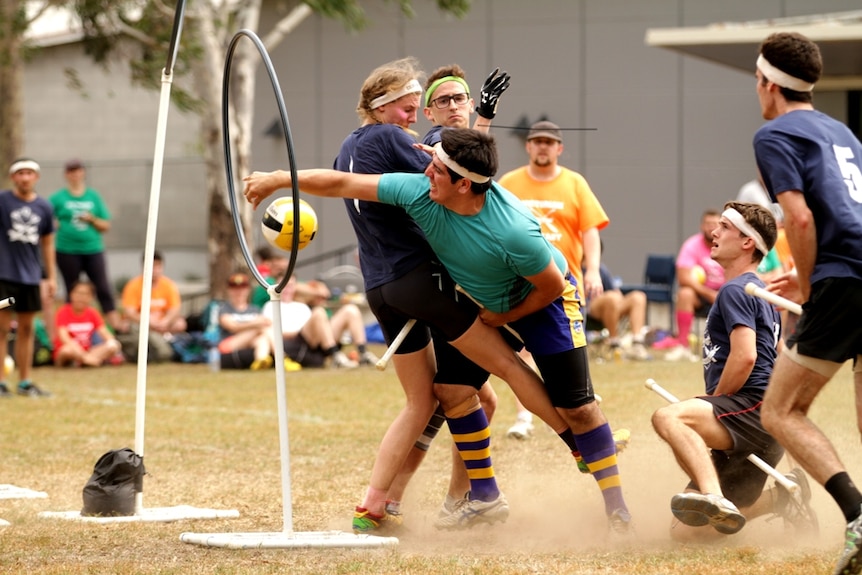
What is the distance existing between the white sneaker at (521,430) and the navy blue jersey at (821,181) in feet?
14.9

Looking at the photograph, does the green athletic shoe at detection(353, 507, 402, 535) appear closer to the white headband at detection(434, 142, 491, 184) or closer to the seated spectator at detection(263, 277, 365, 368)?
the white headband at detection(434, 142, 491, 184)

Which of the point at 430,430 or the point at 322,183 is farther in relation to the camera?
the point at 430,430

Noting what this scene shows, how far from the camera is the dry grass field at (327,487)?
5336mm

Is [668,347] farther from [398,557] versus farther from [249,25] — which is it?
[398,557]

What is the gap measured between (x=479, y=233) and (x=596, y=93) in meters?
20.2

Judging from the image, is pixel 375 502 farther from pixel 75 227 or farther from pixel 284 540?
pixel 75 227

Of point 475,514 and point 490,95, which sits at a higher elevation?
point 490,95

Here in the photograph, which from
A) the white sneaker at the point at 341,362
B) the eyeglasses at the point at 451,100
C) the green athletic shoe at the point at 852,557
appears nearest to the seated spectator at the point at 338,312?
the white sneaker at the point at 341,362

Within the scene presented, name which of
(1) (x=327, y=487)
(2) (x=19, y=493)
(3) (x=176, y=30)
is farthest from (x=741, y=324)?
(2) (x=19, y=493)

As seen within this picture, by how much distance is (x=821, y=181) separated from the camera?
484cm

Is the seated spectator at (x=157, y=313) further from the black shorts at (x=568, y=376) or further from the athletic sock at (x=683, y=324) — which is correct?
the black shorts at (x=568, y=376)

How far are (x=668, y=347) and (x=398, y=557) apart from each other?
1176cm

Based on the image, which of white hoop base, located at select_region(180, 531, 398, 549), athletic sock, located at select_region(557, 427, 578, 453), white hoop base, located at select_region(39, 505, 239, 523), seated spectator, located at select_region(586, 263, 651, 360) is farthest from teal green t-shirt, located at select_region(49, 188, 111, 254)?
athletic sock, located at select_region(557, 427, 578, 453)

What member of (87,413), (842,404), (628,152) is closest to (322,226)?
(628,152)
